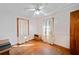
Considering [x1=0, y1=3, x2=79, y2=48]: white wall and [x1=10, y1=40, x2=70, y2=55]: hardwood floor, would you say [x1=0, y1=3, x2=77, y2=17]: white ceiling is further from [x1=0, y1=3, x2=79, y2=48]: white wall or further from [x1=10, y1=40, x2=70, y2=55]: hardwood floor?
[x1=10, y1=40, x2=70, y2=55]: hardwood floor

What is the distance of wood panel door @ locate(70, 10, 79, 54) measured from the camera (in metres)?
1.67

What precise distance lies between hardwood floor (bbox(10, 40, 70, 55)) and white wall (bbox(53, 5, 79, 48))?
0.12 meters

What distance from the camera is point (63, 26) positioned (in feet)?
5.77

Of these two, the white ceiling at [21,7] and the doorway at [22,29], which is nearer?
the white ceiling at [21,7]

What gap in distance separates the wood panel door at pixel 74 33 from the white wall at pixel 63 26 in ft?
0.17

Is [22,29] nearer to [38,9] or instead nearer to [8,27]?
[8,27]

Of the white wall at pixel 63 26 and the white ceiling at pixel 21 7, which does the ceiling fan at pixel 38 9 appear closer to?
the white ceiling at pixel 21 7

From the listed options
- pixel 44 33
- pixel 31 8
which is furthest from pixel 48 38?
pixel 31 8

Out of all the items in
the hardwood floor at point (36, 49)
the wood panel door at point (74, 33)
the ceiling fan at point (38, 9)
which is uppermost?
the ceiling fan at point (38, 9)

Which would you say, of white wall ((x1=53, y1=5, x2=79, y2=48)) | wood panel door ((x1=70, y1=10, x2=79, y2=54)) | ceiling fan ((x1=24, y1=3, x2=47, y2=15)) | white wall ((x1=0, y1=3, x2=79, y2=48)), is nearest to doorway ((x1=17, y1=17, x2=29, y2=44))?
white wall ((x1=0, y1=3, x2=79, y2=48))

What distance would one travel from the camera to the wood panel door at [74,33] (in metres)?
1.67

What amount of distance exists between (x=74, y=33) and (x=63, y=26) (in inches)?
8.5

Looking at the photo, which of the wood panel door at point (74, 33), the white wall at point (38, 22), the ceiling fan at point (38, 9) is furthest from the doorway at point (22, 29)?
the wood panel door at point (74, 33)

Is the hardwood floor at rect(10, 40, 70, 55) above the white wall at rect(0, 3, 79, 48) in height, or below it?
below
